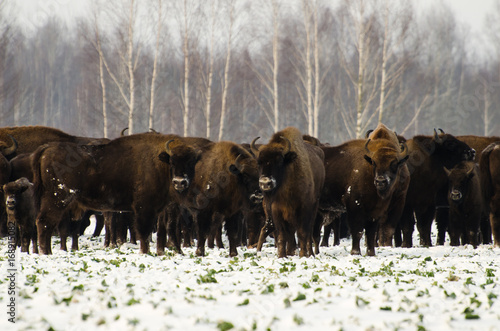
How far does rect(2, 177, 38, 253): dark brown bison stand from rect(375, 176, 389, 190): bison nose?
640 cm

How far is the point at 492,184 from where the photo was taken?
13.2m

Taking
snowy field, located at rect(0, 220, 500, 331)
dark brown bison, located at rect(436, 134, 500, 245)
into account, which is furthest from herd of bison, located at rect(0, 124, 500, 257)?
snowy field, located at rect(0, 220, 500, 331)

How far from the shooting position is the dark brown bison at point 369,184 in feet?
37.0

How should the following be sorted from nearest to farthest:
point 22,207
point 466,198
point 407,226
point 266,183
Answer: point 266,183
point 22,207
point 466,198
point 407,226

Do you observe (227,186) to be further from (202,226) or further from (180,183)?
(180,183)

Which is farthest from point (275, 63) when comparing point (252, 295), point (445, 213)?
point (252, 295)

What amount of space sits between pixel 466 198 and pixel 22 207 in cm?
950

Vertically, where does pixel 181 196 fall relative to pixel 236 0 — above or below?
below

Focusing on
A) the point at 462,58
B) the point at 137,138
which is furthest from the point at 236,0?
the point at 462,58

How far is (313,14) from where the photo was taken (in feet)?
113

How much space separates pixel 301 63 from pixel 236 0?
5256 millimetres

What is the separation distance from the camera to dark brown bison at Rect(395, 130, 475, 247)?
47.0 feet

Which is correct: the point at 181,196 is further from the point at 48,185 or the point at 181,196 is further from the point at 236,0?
the point at 236,0

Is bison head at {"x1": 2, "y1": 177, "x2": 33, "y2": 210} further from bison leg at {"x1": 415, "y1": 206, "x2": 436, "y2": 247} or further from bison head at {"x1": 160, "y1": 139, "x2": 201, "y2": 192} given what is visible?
bison leg at {"x1": 415, "y1": 206, "x2": 436, "y2": 247}
